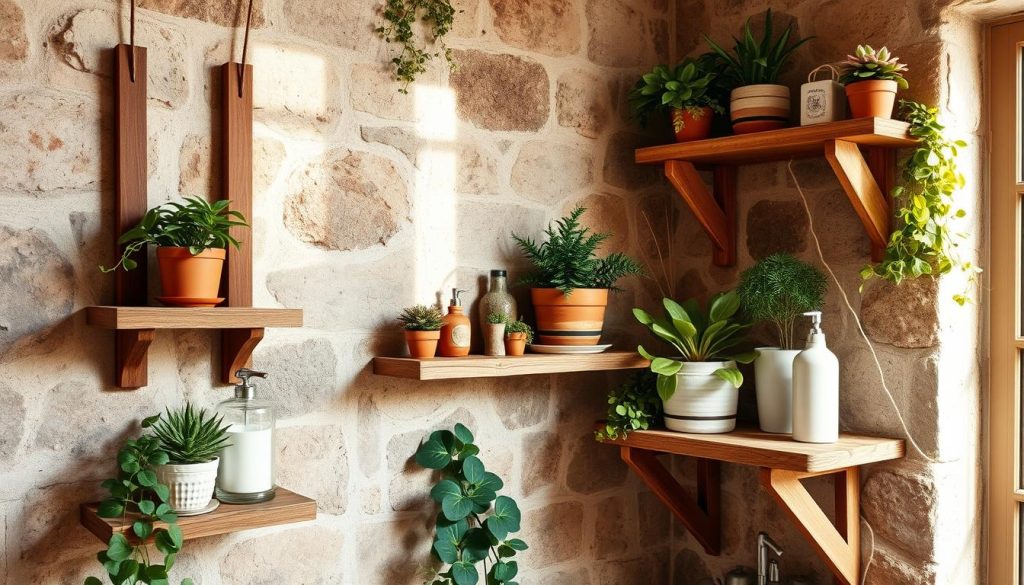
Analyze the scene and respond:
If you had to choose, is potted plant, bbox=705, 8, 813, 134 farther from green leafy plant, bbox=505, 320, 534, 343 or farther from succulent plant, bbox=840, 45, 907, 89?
green leafy plant, bbox=505, 320, 534, 343

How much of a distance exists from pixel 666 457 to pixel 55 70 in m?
1.57

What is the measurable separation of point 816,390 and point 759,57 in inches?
27.6

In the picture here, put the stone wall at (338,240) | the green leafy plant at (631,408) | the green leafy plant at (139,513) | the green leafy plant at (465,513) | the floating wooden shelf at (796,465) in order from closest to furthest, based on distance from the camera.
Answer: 1. the green leafy plant at (139,513)
2. the stone wall at (338,240)
3. the floating wooden shelf at (796,465)
4. the green leafy plant at (465,513)
5. the green leafy plant at (631,408)

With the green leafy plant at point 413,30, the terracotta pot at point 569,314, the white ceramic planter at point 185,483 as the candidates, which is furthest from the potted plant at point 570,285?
the white ceramic planter at point 185,483

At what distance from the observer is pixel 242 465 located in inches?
61.1

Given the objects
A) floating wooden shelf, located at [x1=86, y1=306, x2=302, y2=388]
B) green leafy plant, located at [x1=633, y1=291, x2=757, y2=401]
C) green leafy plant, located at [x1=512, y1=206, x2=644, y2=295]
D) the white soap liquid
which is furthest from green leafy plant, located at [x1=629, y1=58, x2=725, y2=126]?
the white soap liquid

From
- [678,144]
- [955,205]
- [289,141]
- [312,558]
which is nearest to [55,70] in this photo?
[289,141]

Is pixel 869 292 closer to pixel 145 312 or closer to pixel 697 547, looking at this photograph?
pixel 697 547

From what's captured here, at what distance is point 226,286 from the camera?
5.31 feet

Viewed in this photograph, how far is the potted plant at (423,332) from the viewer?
1.76m

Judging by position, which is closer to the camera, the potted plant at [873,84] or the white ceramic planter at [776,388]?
the potted plant at [873,84]

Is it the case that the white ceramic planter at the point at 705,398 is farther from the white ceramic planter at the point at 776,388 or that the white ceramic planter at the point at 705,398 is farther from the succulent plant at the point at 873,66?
the succulent plant at the point at 873,66

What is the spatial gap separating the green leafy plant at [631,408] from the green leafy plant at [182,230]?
887mm

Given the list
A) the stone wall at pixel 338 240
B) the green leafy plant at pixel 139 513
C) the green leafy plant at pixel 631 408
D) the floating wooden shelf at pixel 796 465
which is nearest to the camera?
the green leafy plant at pixel 139 513
